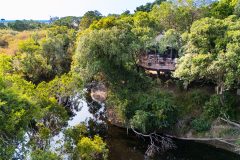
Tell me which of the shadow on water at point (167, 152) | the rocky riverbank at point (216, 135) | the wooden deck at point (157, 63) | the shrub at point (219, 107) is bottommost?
the shadow on water at point (167, 152)

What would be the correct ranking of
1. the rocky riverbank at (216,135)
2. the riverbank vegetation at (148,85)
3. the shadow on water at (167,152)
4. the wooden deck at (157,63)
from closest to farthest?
the riverbank vegetation at (148,85) → the shadow on water at (167,152) → the rocky riverbank at (216,135) → the wooden deck at (157,63)

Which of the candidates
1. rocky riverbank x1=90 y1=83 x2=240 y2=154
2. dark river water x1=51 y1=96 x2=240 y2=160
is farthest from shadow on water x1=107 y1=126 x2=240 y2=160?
rocky riverbank x1=90 y1=83 x2=240 y2=154

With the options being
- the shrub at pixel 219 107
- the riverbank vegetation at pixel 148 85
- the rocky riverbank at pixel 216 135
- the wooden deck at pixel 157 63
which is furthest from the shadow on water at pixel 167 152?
the wooden deck at pixel 157 63

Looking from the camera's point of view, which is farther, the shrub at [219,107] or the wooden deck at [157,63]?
the wooden deck at [157,63]

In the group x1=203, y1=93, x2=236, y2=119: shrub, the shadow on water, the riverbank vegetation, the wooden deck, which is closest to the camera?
the riverbank vegetation

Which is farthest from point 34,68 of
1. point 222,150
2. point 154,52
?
point 222,150

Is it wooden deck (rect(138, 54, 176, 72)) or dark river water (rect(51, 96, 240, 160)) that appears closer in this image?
dark river water (rect(51, 96, 240, 160))

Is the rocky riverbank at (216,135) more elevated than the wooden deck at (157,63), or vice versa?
the wooden deck at (157,63)

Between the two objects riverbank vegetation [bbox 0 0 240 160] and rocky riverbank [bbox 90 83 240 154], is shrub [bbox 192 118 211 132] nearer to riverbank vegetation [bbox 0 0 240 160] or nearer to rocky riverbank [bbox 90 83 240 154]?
riverbank vegetation [bbox 0 0 240 160]

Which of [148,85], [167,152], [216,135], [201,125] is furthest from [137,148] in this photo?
[148,85]

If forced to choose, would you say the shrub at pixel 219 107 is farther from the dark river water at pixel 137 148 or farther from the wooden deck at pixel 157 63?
the wooden deck at pixel 157 63
